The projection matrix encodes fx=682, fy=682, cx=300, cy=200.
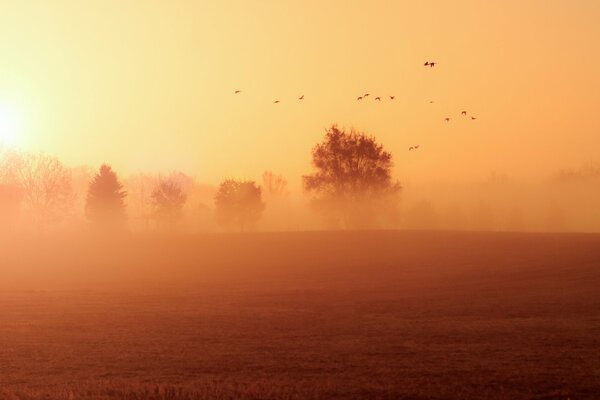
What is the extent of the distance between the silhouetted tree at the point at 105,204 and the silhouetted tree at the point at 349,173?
30.7 metres

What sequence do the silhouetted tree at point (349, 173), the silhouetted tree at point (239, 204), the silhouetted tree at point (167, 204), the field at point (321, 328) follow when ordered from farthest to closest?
the silhouetted tree at point (167, 204) → the silhouetted tree at point (239, 204) → the silhouetted tree at point (349, 173) → the field at point (321, 328)

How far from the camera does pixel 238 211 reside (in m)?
110

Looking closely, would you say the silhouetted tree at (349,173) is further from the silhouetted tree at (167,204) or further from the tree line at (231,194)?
the silhouetted tree at (167,204)

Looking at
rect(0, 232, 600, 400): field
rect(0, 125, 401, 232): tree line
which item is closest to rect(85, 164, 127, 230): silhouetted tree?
rect(0, 125, 401, 232): tree line

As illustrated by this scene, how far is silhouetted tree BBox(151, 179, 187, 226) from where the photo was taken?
118 meters

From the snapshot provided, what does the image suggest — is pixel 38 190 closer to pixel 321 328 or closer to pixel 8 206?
pixel 8 206

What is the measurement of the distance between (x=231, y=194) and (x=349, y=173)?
26.9 m

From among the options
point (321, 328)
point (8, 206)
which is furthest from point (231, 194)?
point (321, 328)

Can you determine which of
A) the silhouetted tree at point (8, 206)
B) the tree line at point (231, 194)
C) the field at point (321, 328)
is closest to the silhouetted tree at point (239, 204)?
the tree line at point (231, 194)

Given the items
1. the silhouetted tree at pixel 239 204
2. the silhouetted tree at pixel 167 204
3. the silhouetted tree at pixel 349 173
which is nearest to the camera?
the silhouetted tree at pixel 349 173

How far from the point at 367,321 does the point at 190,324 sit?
8.30m

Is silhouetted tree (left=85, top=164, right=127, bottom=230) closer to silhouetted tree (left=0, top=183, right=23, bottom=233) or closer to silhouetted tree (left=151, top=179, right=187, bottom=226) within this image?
silhouetted tree (left=0, top=183, right=23, bottom=233)

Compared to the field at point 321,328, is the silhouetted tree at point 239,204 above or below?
above

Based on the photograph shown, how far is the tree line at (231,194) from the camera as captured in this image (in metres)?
91.2
